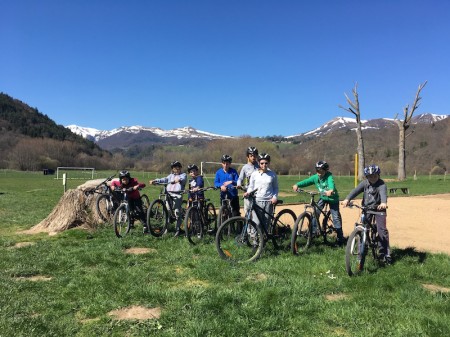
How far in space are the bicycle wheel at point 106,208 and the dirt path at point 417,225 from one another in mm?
5635

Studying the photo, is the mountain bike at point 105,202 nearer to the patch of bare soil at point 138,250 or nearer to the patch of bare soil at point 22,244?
the patch of bare soil at point 22,244

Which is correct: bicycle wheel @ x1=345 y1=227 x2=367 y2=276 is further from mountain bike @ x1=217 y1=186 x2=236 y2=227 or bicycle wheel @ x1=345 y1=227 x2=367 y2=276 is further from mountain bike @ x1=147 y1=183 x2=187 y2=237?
mountain bike @ x1=147 y1=183 x2=187 y2=237

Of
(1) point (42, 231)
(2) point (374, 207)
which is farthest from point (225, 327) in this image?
(1) point (42, 231)

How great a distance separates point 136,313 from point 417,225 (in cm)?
869

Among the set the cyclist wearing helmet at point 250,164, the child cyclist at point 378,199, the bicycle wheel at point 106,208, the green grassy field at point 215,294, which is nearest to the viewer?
the green grassy field at point 215,294

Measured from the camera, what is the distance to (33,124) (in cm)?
15175

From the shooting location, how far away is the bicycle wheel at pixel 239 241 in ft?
21.3

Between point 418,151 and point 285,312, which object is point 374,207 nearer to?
point 285,312

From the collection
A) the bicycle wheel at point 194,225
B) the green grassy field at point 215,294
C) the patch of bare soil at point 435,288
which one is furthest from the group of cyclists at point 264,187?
the patch of bare soil at point 435,288

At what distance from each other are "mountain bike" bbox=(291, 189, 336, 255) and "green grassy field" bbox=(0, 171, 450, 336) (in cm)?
24

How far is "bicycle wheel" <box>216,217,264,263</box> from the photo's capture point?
6492 millimetres

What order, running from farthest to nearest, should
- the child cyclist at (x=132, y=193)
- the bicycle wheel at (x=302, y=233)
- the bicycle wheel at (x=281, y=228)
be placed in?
the child cyclist at (x=132, y=193) < the bicycle wheel at (x=281, y=228) < the bicycle wheel at (x=302, y=233)

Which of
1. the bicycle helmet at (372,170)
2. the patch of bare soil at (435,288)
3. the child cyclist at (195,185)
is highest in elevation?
the bicycle helmet at (372,170)

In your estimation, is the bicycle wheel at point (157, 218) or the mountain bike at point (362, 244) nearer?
the mountain bike at point (362, 244)
